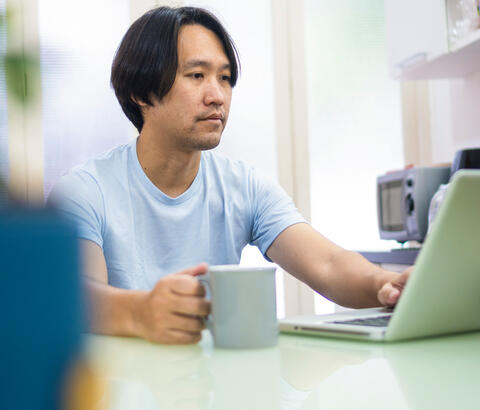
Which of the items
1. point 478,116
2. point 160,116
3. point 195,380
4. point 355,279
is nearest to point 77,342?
point 195,380

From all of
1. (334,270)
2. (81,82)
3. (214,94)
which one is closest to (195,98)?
(214,94)

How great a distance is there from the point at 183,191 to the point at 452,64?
6.01 ft

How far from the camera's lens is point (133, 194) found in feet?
4.63

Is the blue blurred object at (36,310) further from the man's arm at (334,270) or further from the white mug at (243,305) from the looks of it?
the man's arm at (334,270)

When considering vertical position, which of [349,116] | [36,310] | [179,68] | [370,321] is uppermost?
[349,116]

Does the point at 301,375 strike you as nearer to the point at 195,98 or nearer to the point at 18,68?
the point at 18,68

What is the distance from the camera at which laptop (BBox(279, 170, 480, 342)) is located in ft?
2.18

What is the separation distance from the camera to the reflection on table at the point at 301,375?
18.2 inches

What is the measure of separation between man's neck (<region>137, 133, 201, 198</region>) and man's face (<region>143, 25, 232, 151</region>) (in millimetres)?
Result: 33

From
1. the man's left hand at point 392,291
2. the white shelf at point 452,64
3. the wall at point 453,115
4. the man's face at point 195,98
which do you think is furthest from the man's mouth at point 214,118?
the wall at point 453,115

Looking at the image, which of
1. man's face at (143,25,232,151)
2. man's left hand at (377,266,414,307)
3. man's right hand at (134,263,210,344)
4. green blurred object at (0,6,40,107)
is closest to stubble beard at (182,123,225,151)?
man's face at (143,25,232,151)

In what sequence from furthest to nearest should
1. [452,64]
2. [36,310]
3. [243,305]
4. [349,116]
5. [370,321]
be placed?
1. [349,116]
2. [452,64]
3. [370,321]
4. [243,305]
5. [36,310]

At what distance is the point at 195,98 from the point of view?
1.61m

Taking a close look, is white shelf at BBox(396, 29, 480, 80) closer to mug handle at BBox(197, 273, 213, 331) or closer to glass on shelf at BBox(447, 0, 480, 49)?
glass on shelf at BBox(447, 0, 480, 49)
